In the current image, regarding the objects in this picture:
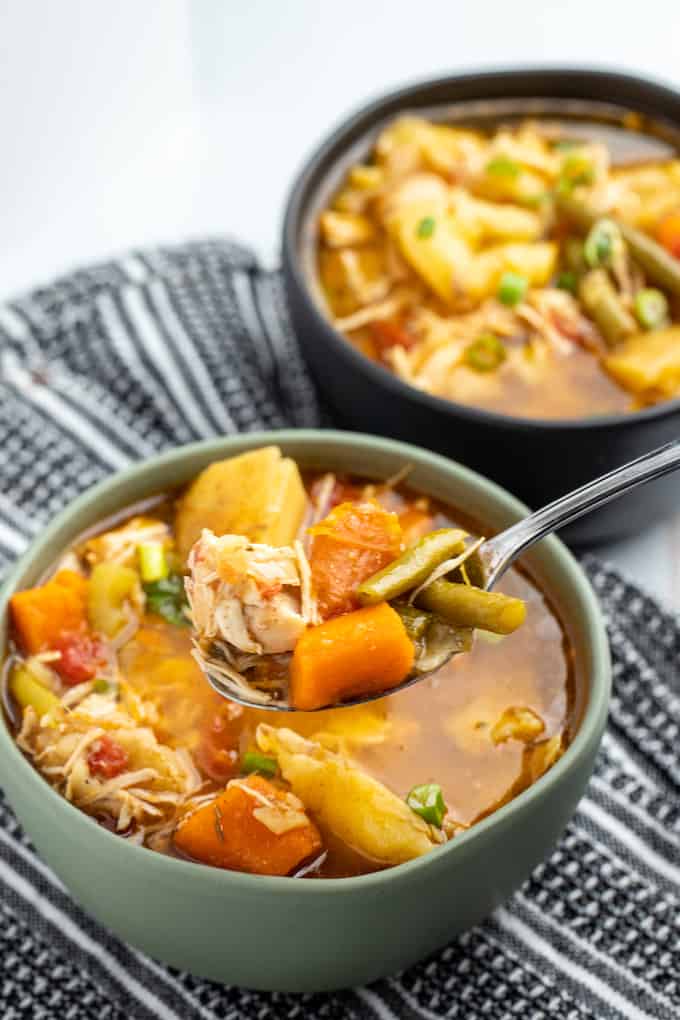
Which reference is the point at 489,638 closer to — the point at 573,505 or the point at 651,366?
the point at 573,505

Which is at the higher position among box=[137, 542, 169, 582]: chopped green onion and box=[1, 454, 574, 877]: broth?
box=[137, 542, 169, 582]: chopped green onion

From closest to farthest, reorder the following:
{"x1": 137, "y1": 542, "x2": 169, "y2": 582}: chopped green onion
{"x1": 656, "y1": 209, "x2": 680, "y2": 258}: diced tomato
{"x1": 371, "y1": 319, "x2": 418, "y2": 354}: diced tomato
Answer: {"x1": 137, "y1": 542, "x2": 169, "y2": 582}: chopped green onion
{"x1": 371, "y1": 319, "x2": 418, "y2": 354}: diced tomato
{"x1": 656, "y1": 209, "x2": 680, "y2": 258}: diced tomato

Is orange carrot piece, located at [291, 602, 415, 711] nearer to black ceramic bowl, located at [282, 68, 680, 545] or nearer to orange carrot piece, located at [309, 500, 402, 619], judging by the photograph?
orange carrot piece, located at [309, 500, 402, 619]

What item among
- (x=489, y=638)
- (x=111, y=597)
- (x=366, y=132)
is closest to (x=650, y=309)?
(x=366, y=132)

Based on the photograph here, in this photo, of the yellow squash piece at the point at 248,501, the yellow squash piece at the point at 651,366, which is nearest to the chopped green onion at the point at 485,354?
the yellow squash piece at the point at 651,366

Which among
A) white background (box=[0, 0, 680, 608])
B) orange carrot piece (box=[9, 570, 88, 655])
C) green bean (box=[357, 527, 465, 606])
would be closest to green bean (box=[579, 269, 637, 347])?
white background (box=[0, 0, 680, 608])

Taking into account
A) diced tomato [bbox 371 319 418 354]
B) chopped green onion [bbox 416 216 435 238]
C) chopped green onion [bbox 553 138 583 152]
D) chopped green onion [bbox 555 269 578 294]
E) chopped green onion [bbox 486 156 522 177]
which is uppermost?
chopped green onion [bbox 486 156 522 177]
